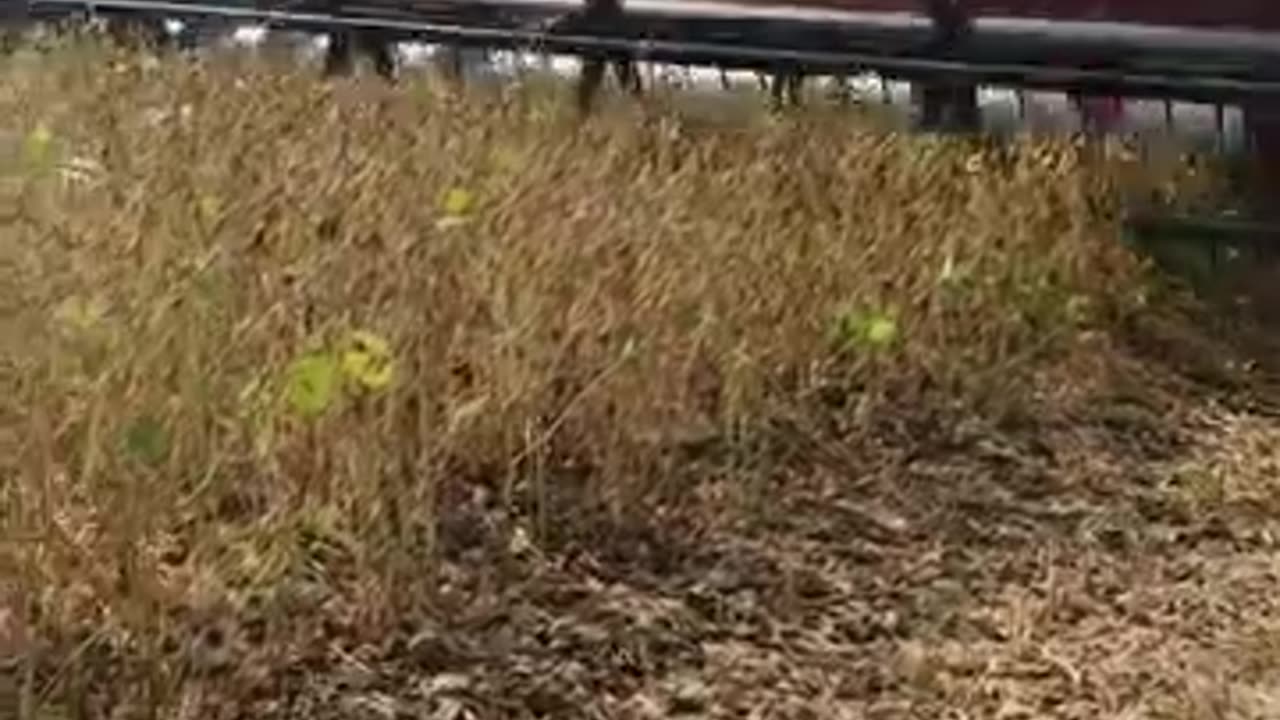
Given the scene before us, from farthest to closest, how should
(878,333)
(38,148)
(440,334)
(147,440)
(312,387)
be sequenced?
(38,148)
(878,333)
(440,334)
(312,387)
(147,440)

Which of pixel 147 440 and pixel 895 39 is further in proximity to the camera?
pixel 895 39

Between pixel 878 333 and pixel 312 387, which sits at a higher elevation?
pixel 312 387

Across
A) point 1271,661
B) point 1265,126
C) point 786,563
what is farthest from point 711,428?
point 1265,126

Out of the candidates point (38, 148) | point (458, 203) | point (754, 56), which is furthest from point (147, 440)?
point (754, 56)

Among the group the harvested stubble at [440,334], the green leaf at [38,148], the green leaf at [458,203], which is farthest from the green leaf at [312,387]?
the green leaf at [38,148]

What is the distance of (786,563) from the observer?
375 centimetres

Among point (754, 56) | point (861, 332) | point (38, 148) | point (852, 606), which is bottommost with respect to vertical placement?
point (852, 606)

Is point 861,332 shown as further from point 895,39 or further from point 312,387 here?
point 895,39

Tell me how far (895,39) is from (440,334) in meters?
2.73

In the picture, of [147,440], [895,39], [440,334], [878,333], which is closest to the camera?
[147,440]

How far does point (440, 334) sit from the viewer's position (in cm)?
395

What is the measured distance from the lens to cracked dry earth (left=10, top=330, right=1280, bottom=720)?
3.20m

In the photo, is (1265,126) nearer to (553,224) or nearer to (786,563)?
(553,224)

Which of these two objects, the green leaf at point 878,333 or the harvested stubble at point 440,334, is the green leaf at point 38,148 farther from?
the green leaf at point 878,333
